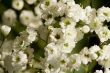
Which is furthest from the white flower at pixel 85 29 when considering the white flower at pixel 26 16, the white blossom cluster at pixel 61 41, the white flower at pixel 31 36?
the white flower at pixel 26 16

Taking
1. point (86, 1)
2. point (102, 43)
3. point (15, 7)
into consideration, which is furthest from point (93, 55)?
point (15, 7)

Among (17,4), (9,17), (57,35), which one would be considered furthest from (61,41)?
(9,17)

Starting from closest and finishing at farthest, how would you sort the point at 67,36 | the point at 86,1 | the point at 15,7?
the point at 67,36 → the point at 86,1 → the point at 15,7

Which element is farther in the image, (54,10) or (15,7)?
(15,7)

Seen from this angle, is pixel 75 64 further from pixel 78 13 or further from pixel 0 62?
pixel 0 62

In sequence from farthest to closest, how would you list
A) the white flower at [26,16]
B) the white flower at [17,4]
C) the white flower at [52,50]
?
1. the white flower at [26,16]
2. the white flower at [17,4]
3. the white flower at [52,50]

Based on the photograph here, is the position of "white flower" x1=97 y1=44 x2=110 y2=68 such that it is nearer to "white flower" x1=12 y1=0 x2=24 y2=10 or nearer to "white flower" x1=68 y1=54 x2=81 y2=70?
"white flower" x1=68 y1=54 x2=81 y2=70

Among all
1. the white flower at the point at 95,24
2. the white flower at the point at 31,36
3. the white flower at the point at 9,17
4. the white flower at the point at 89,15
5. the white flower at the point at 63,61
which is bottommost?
the white flower at the point at 63,61

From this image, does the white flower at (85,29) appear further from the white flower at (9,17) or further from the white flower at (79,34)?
the white flower at (9,17)
